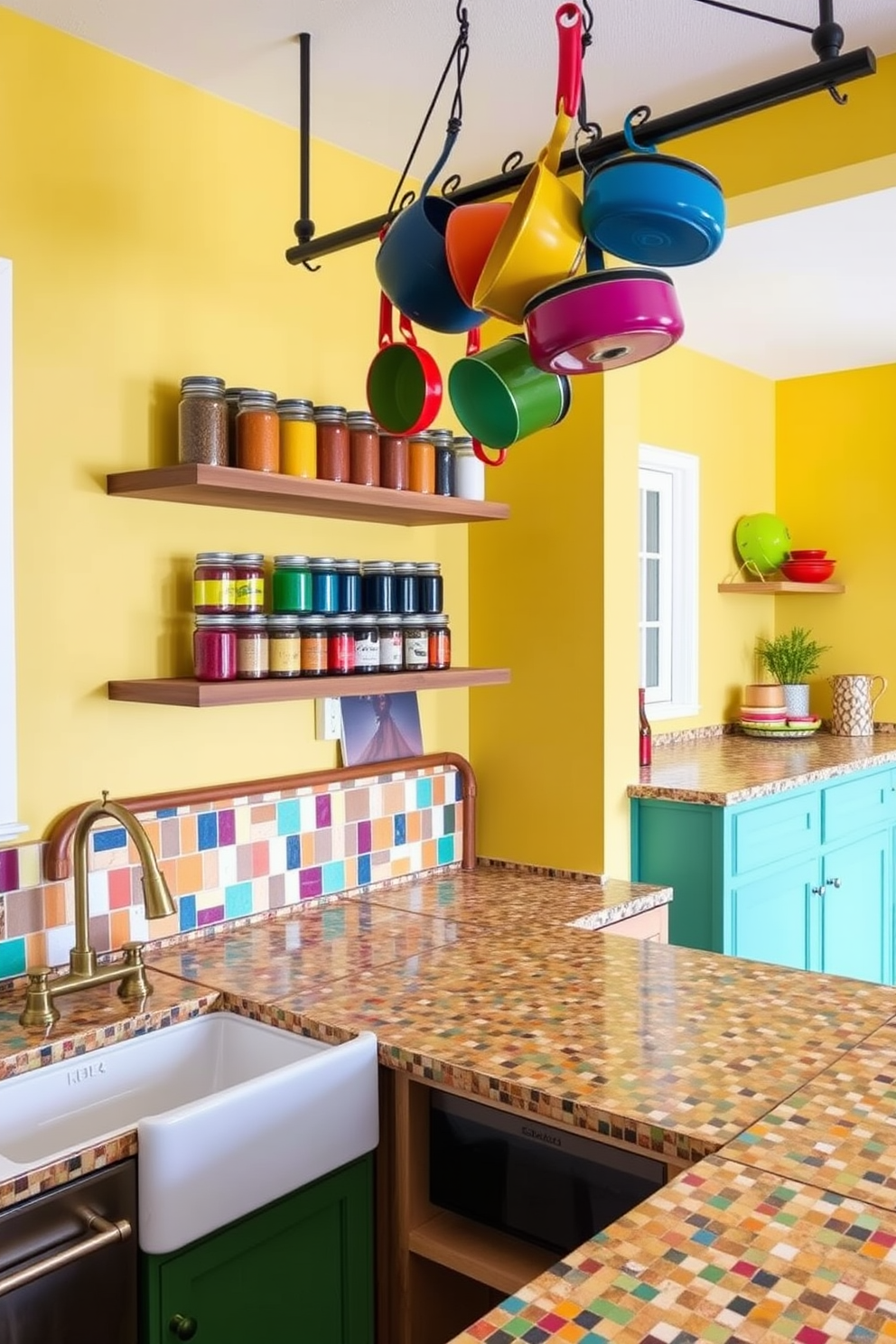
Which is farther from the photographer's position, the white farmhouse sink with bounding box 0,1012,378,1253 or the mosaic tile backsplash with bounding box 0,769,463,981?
the mosaic tile backsplash with bounding box 0,769,463,981

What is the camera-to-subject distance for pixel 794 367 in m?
4.61

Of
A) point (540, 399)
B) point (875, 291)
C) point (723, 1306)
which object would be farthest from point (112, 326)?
point (875, 291)

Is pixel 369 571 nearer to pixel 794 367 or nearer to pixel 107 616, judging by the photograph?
pixel 107 616

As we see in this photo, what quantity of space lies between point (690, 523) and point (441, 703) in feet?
6.37

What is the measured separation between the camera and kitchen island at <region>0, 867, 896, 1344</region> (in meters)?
1.02

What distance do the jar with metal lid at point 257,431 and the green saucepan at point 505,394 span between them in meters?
0.54

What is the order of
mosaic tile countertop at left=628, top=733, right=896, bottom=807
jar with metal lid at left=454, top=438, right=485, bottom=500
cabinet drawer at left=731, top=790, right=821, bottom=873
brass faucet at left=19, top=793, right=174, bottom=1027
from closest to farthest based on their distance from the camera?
brass faucet at left=19, top=793, right=174, bottom=1027 → jar with metal lid at left=454, top=438, right=485, bottom=500 → mosaic tile countertop at left=628, top=733, right=896, bottom=807 → cabinet drawer at left=731, top=790, right=821, bottom=873

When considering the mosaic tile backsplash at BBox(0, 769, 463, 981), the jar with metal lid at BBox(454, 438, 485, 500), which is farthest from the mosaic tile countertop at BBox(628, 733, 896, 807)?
the jar with metal lid at BBox(454, 438, 485, 500)

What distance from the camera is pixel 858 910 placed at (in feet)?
12.4

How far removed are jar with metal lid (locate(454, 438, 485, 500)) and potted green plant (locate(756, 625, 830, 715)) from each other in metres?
2.42

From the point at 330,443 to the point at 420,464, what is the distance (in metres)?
0.25

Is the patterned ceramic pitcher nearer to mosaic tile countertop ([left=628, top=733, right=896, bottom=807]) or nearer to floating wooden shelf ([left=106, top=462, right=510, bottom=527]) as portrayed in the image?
mosaic tile countertop ([left=628, top=733, right=896, bottom=807])

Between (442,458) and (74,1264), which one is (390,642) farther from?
(74,1264)

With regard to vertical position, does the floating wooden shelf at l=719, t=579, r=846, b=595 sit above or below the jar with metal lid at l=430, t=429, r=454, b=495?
below
